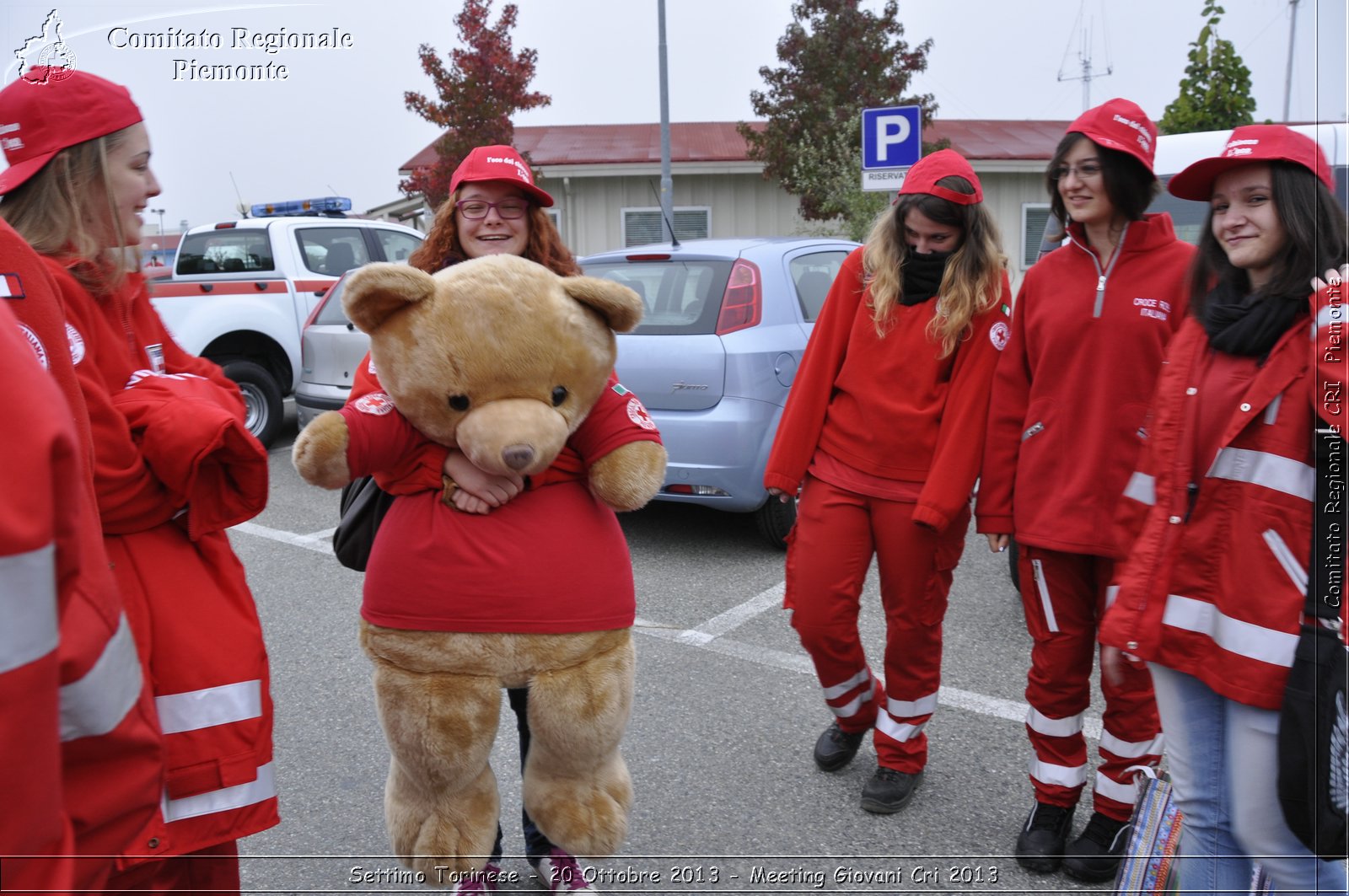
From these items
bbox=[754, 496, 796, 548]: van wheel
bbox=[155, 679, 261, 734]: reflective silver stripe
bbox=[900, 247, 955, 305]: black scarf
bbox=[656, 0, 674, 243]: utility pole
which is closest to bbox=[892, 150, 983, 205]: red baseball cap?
bbox=[900, 247, 955, 305]: black scarf

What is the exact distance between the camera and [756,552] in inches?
231

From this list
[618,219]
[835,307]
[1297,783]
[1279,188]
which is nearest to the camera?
[1297,783]

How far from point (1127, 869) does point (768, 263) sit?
3.99m

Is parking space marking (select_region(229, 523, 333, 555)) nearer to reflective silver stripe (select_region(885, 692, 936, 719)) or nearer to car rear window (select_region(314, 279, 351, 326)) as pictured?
car rear window (select_region(314, 279, 351, 326))

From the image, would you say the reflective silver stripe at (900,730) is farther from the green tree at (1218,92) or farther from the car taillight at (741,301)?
the green tree at (1218,92)

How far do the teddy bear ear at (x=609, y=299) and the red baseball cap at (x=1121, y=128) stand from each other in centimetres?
140

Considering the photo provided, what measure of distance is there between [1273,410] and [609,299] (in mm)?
1293

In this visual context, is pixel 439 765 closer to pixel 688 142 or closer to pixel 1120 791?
pixel 1120 791

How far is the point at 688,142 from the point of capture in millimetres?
21625

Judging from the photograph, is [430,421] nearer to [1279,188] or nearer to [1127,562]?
[1127,562]

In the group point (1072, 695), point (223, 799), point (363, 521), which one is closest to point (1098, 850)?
point (1072, 695)

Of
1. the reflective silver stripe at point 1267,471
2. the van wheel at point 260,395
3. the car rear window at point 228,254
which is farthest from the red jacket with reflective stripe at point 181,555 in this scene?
the car rear window at point 228,254

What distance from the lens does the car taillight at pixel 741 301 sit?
548 centimetres

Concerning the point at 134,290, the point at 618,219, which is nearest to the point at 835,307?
the point at 134,290
